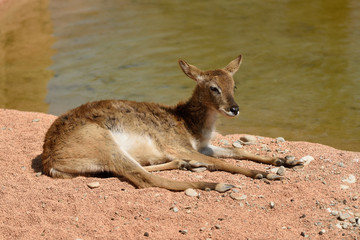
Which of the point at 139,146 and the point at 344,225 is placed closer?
the point at 344,225

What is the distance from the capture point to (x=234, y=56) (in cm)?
1329

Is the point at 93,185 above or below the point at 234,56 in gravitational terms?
above

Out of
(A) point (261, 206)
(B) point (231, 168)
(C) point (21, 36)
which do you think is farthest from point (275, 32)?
(A) point (261, 206)

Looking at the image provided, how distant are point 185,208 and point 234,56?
7818 mm

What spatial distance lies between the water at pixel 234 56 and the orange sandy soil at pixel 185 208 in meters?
3.00

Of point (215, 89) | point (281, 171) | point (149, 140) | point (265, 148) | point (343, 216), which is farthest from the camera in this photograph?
point (265, 148)

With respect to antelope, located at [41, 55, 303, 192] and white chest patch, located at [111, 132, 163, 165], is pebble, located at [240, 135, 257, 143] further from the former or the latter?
white chest patch, located at [111, 132, 163, 165]

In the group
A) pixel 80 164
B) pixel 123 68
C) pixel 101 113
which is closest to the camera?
pixel 80 164

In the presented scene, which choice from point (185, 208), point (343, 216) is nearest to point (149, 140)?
point (185, 208)

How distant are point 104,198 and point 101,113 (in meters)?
1.37

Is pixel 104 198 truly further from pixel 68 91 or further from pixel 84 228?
pixel 68 91

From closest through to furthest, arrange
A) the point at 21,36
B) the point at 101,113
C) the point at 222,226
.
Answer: the point at 222,226
the point at 101,113
the point at 21,36

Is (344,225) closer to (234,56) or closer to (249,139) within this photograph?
(249,139)

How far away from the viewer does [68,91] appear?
12094mm
